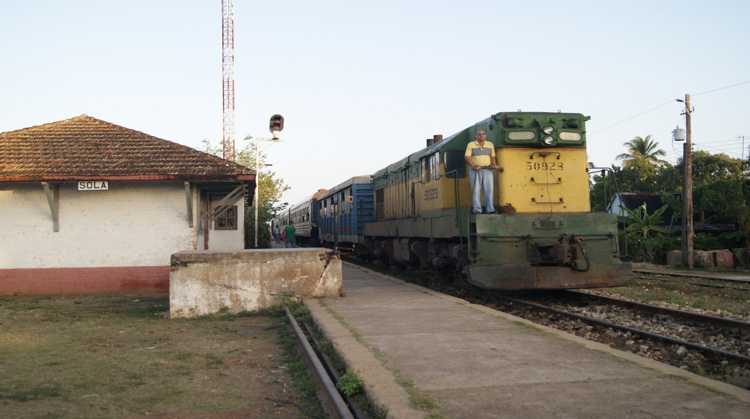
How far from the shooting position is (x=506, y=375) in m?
5.75

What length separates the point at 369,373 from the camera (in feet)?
19.0

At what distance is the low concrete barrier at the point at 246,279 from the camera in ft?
36.8

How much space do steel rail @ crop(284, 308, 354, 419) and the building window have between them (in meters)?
12.7

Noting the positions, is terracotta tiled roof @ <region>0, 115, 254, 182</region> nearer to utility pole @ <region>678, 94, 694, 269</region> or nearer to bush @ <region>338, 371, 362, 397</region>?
bush @ <region>338, 371, 362, 397</region>

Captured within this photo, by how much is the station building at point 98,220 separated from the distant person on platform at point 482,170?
211 inches

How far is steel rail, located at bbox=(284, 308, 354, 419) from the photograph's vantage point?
4996mm

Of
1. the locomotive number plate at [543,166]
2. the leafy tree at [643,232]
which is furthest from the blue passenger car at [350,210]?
the leafy tree at [643,232]

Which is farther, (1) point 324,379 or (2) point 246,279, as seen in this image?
(2) point 246,279

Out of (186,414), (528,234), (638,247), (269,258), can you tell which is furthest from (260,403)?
(638,247)

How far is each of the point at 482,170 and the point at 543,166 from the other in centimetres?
128

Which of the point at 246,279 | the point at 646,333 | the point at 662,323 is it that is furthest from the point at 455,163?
the point at 646,333

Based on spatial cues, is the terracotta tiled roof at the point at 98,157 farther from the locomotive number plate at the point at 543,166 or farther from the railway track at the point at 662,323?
the railway track at the point at 662,323

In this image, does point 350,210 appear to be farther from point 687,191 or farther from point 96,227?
point 687,191

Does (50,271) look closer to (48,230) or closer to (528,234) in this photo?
(48,230)
